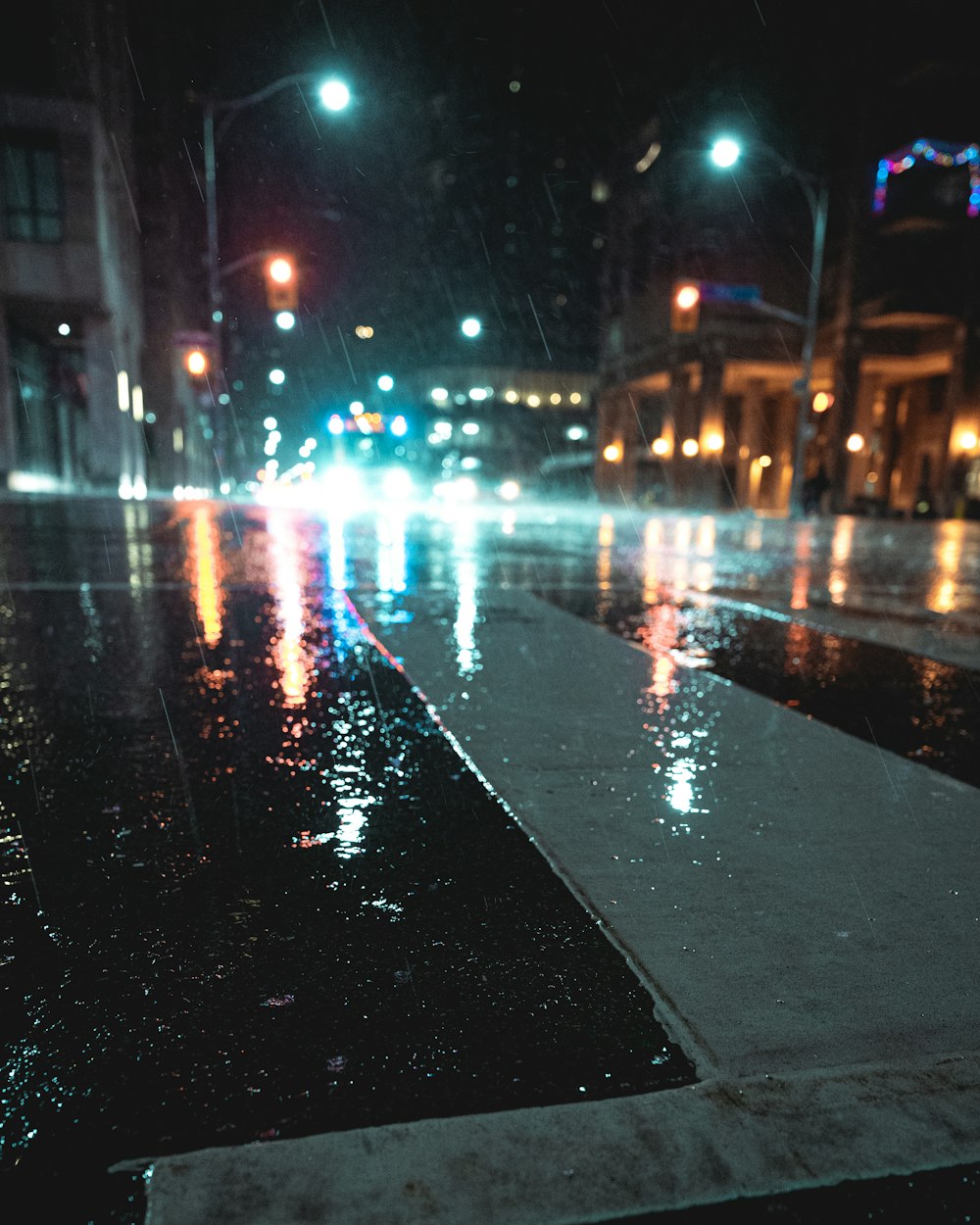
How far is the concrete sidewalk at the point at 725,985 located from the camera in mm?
1390

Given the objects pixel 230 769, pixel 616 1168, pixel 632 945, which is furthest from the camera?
pixel 230 769

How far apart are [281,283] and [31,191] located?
14.9 metres

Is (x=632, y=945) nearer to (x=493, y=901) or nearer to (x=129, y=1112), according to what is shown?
(x=493, y=901)

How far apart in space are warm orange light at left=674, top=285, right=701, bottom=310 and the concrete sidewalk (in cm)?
2223

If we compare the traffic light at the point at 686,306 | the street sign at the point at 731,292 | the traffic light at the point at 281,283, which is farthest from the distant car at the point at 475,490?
the traffic light at the point at 281,283

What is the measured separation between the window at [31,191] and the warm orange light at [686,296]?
2190cm

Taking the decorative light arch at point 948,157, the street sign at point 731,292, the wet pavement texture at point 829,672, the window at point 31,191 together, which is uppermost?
the decorative light arch at point 948,157

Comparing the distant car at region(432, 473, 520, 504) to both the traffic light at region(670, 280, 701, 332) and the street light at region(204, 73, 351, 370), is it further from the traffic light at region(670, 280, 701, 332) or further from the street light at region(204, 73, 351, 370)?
the traffic light at region(670, 280, 701, 332)

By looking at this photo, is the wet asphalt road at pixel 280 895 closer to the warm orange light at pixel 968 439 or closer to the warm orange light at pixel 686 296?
the warm orange light at pixel 686 296

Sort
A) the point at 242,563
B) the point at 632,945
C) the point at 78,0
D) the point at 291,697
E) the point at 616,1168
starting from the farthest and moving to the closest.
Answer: the point at 78,0 → the point at 242,563 → the point at 291,697 → the point at 632,945 → the point at 616,1168

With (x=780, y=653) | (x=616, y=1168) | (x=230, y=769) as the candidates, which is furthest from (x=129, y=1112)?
(x=780, y=653)

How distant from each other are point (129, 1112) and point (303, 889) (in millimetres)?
903

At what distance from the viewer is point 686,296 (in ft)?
78.8

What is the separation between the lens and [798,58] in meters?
42.0
